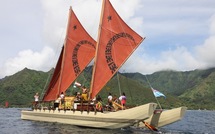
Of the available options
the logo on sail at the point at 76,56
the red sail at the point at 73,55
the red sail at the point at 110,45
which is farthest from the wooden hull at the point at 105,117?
the logo on sail at the point at 76,56

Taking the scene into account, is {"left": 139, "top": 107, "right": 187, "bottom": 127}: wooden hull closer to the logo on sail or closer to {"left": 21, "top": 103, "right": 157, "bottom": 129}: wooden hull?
{"left": 21, "top": 103, "right": 157, "bottom": 129}: wooden hull

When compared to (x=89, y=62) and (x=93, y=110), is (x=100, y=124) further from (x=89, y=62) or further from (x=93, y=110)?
(x=89, y=62)

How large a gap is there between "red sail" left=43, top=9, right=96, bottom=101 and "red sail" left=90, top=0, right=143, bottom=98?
5160 millimetres

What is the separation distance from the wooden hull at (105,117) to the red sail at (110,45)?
9.20 ft

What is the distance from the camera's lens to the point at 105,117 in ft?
105

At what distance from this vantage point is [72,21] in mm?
44750

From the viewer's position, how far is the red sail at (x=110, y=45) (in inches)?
1399

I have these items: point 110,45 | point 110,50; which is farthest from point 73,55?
point 110,50

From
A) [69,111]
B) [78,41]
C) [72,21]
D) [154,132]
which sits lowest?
[154,132]

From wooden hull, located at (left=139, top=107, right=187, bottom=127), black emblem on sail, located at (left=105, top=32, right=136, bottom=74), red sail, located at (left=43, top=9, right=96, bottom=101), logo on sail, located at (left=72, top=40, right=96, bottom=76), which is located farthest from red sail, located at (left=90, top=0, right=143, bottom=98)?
wooden hull, located at (left=139, top=107, right=187, bottom=127)

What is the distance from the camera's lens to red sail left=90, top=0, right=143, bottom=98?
35.5m

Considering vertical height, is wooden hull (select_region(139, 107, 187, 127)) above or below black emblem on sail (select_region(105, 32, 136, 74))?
below

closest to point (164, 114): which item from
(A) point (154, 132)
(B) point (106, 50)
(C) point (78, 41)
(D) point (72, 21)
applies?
(A) point (154, 132)

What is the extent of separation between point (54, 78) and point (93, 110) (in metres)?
13.5
